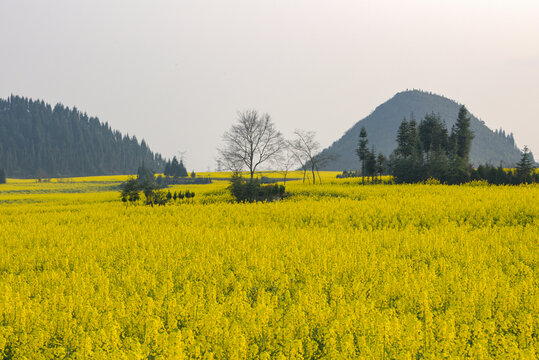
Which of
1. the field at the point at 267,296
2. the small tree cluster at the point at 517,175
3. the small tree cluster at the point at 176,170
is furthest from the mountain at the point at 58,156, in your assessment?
the field at the point at 267,296

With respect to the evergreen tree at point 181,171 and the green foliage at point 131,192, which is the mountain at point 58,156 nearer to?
the evergreen tree at point 181,171

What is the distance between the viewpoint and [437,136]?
59031 mm

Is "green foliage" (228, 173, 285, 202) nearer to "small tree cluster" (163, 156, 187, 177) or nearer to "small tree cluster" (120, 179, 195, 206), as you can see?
"small tree cluster" (120, 179, 195, 206)

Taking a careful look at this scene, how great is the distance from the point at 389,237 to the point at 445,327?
23.4ft

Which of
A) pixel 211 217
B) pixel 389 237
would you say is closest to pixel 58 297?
pixel 389 237

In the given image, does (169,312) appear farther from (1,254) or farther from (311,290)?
(1,254)

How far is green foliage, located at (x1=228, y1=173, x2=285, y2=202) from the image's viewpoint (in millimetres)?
29219

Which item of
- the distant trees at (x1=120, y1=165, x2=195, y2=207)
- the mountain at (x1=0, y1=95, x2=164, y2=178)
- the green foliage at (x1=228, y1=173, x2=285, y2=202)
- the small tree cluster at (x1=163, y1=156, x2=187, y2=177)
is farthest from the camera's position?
the mountain at (x1=0, y1=95, x2=164, y2=178)

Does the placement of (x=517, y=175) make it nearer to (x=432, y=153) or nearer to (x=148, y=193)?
(x=432, y=153)

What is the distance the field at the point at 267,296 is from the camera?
3.77 m

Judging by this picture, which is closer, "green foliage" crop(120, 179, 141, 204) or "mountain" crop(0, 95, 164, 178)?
"green foliage" crop(120, 179, 141, 204)

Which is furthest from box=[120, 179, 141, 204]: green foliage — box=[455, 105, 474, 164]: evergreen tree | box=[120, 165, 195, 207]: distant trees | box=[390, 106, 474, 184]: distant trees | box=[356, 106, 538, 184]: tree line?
box=[455, 105, 474, 164]: evergreen tree

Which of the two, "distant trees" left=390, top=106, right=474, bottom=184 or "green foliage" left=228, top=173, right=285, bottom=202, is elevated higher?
"distant trees" left=390, top=106, right=474, bottom=184

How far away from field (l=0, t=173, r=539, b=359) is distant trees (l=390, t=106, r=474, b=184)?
Result: 35070mm
